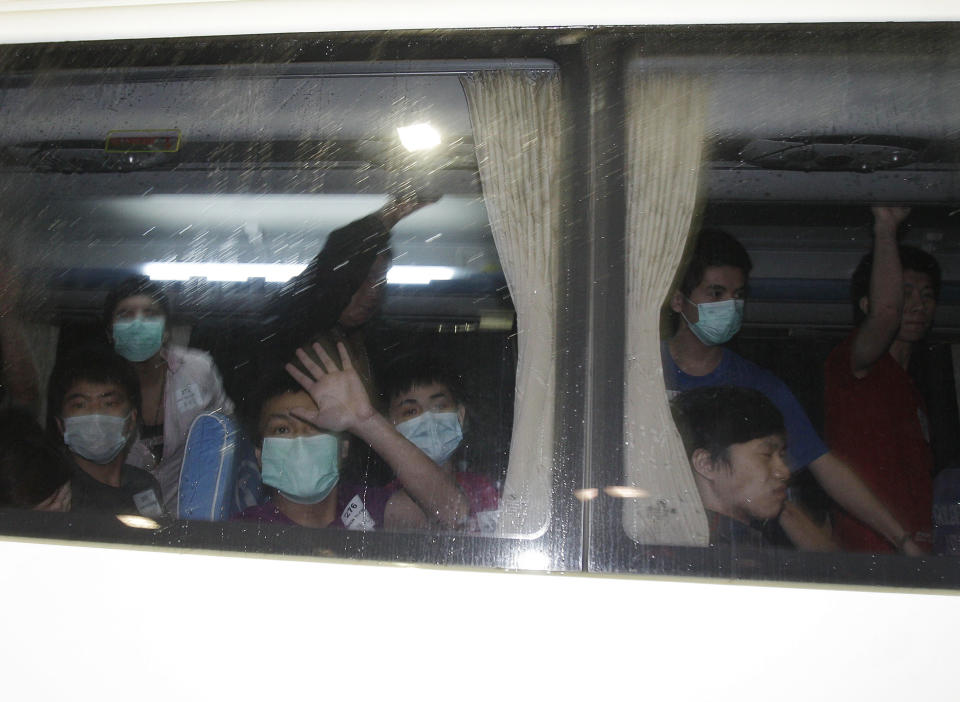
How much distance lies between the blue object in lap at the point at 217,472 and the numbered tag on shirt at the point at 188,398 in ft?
0.11

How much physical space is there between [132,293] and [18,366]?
359 millimetres

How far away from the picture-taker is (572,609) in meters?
1.63

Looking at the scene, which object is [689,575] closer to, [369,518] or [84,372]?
[369,518]

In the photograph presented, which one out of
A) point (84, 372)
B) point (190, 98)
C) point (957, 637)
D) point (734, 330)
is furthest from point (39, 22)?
point (957, 637)

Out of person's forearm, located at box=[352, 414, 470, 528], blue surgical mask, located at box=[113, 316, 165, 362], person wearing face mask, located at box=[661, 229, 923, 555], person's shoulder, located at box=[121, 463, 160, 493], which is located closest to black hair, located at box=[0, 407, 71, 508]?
person's shoulder, located at box=[121, 463, 160, 493]

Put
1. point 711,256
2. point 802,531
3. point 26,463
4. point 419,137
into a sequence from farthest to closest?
point 26,463 → point 419,137 → point 711,256 → point 802,531

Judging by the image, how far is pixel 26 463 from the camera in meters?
1.96

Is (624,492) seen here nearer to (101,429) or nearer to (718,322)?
(718,322)

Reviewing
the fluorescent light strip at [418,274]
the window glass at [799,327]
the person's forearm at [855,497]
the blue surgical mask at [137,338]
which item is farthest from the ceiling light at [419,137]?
the person's forearm at [855,497]

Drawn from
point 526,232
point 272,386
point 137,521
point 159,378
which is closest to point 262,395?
point 272,386

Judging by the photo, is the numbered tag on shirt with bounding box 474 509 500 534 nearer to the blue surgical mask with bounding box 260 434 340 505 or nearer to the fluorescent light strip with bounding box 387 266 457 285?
the blue surgical mask with bounding box 260 434 340 505

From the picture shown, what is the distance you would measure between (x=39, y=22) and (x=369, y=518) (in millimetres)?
1503

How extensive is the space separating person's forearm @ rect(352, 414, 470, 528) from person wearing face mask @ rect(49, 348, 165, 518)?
1.72 feet

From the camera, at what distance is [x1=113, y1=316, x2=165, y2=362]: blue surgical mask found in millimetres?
1971
